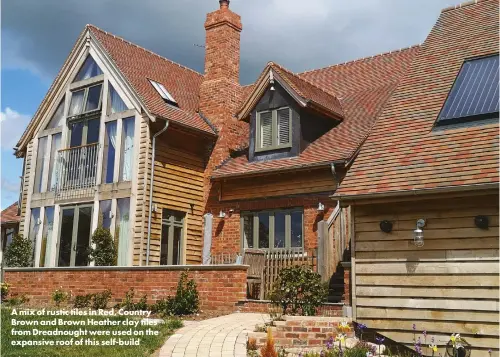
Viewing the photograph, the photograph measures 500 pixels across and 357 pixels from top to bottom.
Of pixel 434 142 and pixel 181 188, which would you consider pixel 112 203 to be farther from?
pixel 434 142

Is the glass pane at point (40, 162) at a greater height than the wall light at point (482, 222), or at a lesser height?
greater

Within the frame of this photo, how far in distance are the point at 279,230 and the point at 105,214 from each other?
5994 millimetres

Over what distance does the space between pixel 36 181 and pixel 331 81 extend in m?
12.1

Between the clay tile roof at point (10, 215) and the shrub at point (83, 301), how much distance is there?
11.9 m

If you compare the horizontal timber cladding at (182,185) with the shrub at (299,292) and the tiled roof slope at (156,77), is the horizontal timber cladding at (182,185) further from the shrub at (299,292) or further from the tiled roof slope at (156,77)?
the shrub at (299,292)

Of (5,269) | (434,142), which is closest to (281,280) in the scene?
(434,142)

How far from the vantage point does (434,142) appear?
34.4 feet

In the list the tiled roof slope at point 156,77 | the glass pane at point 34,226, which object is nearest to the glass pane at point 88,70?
the tiled roof slope at point 156,77

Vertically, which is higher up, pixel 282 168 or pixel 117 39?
pixel 117 39

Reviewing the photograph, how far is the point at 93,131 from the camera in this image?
19688 millimetres

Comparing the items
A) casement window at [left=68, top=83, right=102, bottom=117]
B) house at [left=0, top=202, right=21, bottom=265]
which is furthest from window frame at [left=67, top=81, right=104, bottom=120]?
house at [left=0, top=202, right=21, bottom=265]

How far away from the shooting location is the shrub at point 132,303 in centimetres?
1320

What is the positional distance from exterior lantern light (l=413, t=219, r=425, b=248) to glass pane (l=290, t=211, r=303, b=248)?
272 inches

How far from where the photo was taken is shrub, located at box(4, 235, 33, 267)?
62.1 ft
